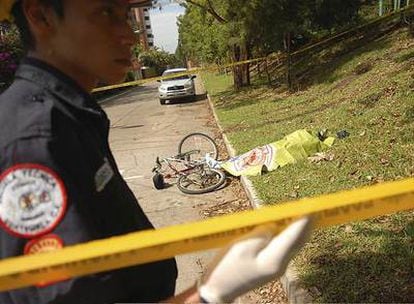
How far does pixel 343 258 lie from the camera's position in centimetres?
354

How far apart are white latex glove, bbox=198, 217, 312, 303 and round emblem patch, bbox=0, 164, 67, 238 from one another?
0.35m

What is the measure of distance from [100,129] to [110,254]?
14.7 inches

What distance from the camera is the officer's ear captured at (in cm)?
113

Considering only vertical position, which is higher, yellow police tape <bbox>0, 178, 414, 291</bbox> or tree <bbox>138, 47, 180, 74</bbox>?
yellow police tape <bbox>0, 178, 414, 291</bbox>

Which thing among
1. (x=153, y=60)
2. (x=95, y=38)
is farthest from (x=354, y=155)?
(x=153, y=60)

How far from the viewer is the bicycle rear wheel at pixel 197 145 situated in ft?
24.9

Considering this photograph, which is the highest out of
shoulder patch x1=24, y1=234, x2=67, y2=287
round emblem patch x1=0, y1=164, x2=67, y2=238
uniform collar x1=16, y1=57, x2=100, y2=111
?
uniform collar x1=16, y1=57, x2=100, y2=111

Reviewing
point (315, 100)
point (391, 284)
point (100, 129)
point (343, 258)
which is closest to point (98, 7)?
point (100, 129)

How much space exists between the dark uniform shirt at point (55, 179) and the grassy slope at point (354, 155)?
2.38 metres

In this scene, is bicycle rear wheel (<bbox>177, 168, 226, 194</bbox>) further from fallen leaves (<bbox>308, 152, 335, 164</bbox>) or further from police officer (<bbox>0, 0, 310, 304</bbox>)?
police officer (<bbox>0, 0, 310, 304</bbox>)

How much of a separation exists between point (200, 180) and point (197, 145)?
1.09 meters

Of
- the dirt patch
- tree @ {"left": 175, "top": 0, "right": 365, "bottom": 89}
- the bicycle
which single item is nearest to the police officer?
the dirt patch

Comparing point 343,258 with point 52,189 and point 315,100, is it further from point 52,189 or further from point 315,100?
point 315,100

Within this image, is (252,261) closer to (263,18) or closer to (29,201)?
(29,201)
